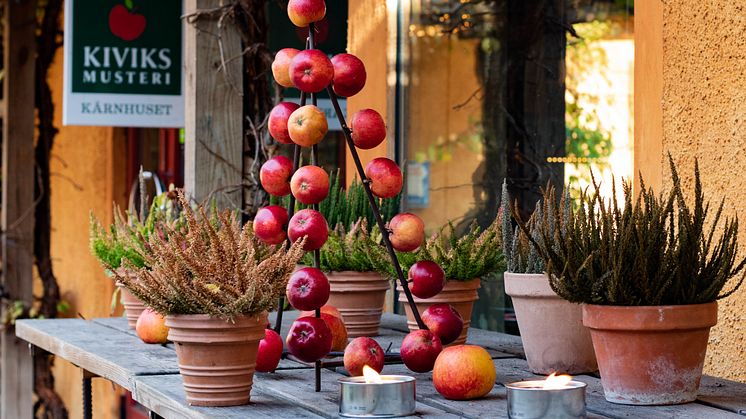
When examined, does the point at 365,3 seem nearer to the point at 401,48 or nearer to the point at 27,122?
the point at 401,48

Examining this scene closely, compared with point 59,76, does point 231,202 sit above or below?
below

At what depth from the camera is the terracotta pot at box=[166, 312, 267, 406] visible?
75.2 inches

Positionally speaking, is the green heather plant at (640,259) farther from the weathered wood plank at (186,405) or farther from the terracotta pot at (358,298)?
the terracotta pot at (358,298)

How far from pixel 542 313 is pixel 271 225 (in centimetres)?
55

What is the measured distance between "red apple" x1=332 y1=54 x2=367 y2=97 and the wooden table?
1.82 feet

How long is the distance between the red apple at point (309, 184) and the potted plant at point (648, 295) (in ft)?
1.50

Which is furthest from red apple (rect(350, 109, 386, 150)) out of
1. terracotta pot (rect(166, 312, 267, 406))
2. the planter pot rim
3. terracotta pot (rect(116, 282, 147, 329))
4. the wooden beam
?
terracotta pot (rect(116, 282, 147, 329))

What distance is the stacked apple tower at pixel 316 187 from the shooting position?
2115 millimetres

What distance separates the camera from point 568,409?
65.7 inches

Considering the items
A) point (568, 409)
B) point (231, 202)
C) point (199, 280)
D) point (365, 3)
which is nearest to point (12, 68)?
point (365, 3)

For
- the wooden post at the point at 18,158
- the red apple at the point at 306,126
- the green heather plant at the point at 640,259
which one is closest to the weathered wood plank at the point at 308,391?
the green heather plant at the point at 640,259

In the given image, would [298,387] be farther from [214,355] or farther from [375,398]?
[375,398]

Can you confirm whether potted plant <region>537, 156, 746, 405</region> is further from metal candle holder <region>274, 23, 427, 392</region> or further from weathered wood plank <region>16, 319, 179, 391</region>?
weathered wood plank <region>16, 319, 179, 391</region>

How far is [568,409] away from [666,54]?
154 centimetres
